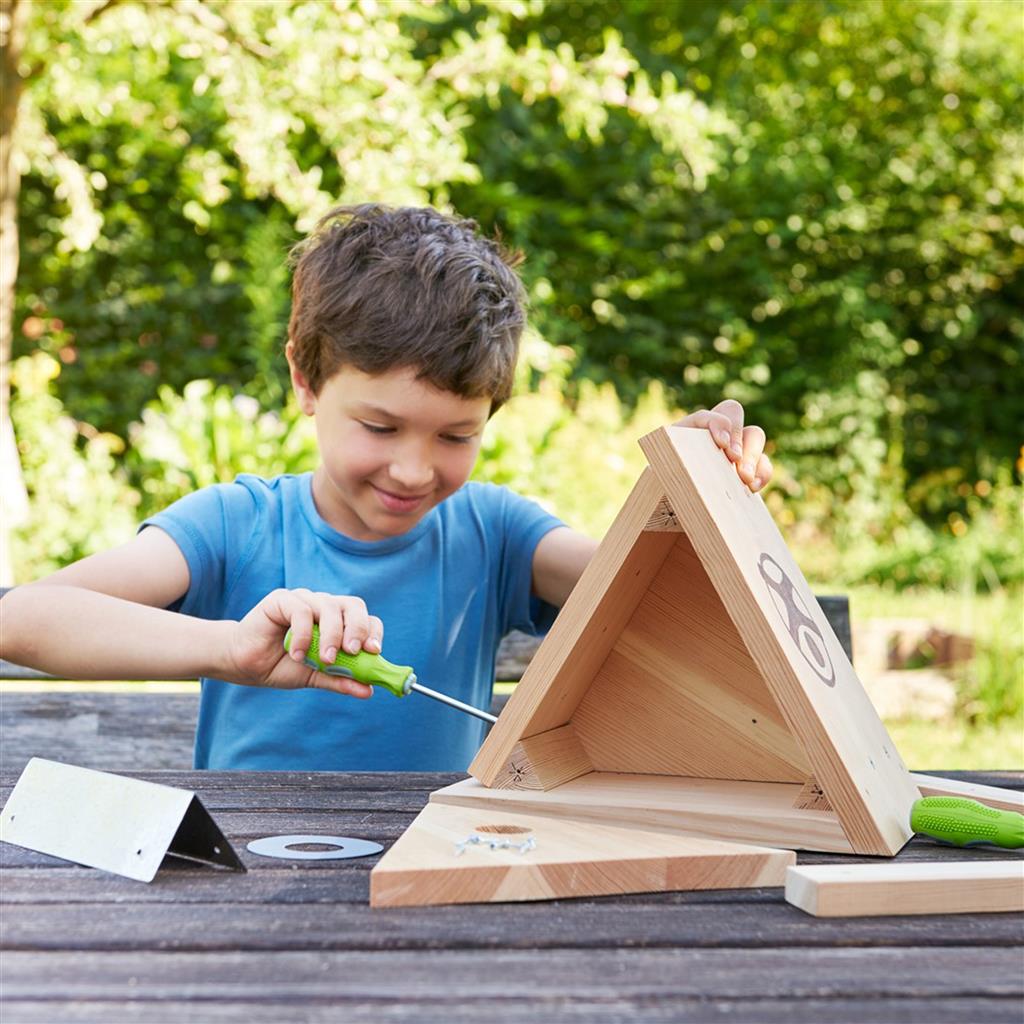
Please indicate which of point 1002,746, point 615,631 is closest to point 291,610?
point 615,631

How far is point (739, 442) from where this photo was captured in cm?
163

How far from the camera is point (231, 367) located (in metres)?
7.69

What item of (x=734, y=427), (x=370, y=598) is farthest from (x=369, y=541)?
(x=734, y=427)

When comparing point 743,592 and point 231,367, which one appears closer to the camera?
point 743,592

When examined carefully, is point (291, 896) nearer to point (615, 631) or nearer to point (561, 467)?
point (615, 631)

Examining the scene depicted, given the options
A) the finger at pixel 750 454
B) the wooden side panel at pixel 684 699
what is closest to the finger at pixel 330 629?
the wooden side panel at pixel 684 699

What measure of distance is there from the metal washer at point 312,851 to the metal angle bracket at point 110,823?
58mm

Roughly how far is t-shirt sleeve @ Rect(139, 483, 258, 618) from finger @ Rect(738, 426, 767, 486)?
31.9 inches

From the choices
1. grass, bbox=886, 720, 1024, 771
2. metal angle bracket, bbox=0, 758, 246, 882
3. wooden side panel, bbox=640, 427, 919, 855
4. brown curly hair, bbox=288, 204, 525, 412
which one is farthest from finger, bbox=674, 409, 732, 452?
grass, bbox=886, 720, 1024, 771

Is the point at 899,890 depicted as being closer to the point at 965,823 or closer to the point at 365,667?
the point at 965,823

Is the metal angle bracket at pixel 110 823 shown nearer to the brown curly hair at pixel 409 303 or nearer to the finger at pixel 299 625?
the finger at pixel 299 625

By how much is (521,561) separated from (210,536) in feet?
1.67

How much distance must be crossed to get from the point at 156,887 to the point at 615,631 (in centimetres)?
57

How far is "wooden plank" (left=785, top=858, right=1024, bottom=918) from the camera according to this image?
40.3 inches
